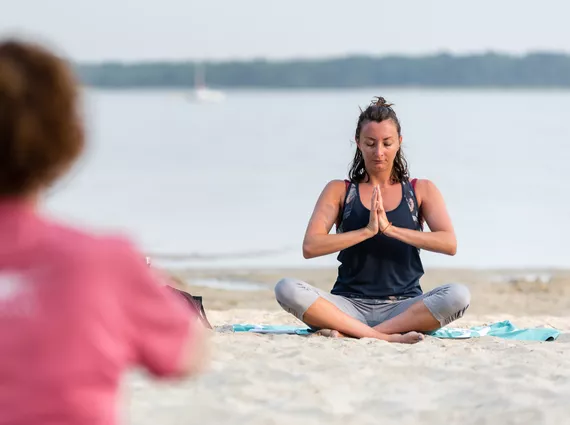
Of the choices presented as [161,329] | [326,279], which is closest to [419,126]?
[326,279]

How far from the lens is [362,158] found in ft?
18.0

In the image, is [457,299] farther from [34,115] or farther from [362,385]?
[34,115]

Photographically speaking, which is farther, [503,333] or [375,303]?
[503,333]

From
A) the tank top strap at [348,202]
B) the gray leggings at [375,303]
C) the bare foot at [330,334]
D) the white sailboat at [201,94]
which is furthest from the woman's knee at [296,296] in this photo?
the white sailboat at [201,94]

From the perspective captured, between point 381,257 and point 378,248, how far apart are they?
0.16 feet

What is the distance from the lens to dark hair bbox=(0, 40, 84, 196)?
1.56 meters

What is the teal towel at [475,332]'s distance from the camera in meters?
5.48

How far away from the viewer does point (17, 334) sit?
1.62 metres

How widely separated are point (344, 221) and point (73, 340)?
3794 millimetres

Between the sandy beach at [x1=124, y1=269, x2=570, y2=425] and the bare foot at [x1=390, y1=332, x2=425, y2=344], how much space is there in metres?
0.05

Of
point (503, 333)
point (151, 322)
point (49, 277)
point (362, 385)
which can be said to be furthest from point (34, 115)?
point (503, 333)

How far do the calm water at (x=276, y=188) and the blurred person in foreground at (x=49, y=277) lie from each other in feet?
0.25

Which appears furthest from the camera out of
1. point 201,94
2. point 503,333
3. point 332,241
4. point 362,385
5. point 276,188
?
point 201,94

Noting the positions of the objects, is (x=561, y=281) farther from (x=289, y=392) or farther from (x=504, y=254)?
(x=289, y=392)
